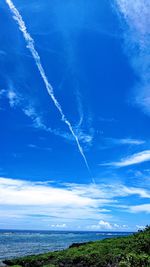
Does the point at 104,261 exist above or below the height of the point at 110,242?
below

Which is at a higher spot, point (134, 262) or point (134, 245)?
point (134, 245)

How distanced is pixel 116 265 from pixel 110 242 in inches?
515

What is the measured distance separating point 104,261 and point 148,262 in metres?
12.1

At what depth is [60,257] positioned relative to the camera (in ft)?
166

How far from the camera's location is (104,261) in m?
47.1

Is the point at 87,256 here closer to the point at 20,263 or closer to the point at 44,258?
the point at 44,258

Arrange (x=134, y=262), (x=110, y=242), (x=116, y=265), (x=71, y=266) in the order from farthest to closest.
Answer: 1. (x=110, y=242)
2. (x=71, y=266)
3. (x=116, y=265)
4. (x=134, y=262)

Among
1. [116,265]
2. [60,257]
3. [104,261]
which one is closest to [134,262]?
[116,265]

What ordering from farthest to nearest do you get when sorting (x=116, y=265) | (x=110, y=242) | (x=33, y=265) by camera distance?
1. (x=110, y=242)
2. (x=33, y=265)
3. (x=116, y=265)

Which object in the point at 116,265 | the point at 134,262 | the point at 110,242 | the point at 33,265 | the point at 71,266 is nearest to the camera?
the point at 134,262

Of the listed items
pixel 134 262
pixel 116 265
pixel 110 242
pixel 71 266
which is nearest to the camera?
pixel 134 262

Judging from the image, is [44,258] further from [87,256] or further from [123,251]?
[123,251]

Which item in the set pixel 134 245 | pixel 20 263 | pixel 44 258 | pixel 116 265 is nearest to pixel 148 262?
pixel 116 265

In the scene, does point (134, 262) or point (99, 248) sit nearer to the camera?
point (134, 262)
